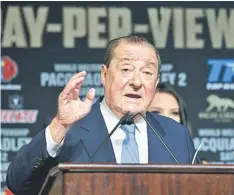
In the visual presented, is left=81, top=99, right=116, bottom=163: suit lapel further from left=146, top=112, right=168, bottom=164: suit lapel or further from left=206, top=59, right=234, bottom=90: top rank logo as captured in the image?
left=206, top=59, right=234, bottom=90: top rank logo

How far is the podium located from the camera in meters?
2.60

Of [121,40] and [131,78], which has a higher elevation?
[121,40]

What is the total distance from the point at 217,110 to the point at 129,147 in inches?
99.1

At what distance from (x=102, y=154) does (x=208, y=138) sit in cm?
259

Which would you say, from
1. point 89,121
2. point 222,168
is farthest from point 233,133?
point 222,168

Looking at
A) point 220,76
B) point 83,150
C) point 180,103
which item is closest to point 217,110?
point 220,76

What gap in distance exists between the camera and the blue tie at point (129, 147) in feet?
10.3

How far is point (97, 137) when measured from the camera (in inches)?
127

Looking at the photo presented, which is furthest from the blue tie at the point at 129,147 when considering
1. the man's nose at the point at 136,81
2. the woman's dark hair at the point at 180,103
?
the woman's dark hair at the point at 180,103

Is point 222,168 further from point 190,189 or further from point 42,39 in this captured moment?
point 42,39

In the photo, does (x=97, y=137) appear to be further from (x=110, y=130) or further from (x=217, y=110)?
(x=217, y=110)

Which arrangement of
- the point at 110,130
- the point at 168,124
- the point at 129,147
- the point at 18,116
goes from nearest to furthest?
1. the point at 129,147
2. the point at 110,130
3. the point at 168,124
4. the point at 18,116

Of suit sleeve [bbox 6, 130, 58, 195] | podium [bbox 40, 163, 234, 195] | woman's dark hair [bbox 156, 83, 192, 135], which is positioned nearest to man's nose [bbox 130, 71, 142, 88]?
suit sleeve [bbox 6, 130, 58, 195]

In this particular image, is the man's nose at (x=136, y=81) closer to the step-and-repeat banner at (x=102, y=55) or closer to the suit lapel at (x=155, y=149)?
the suit lapel at (x=155, y=149)
